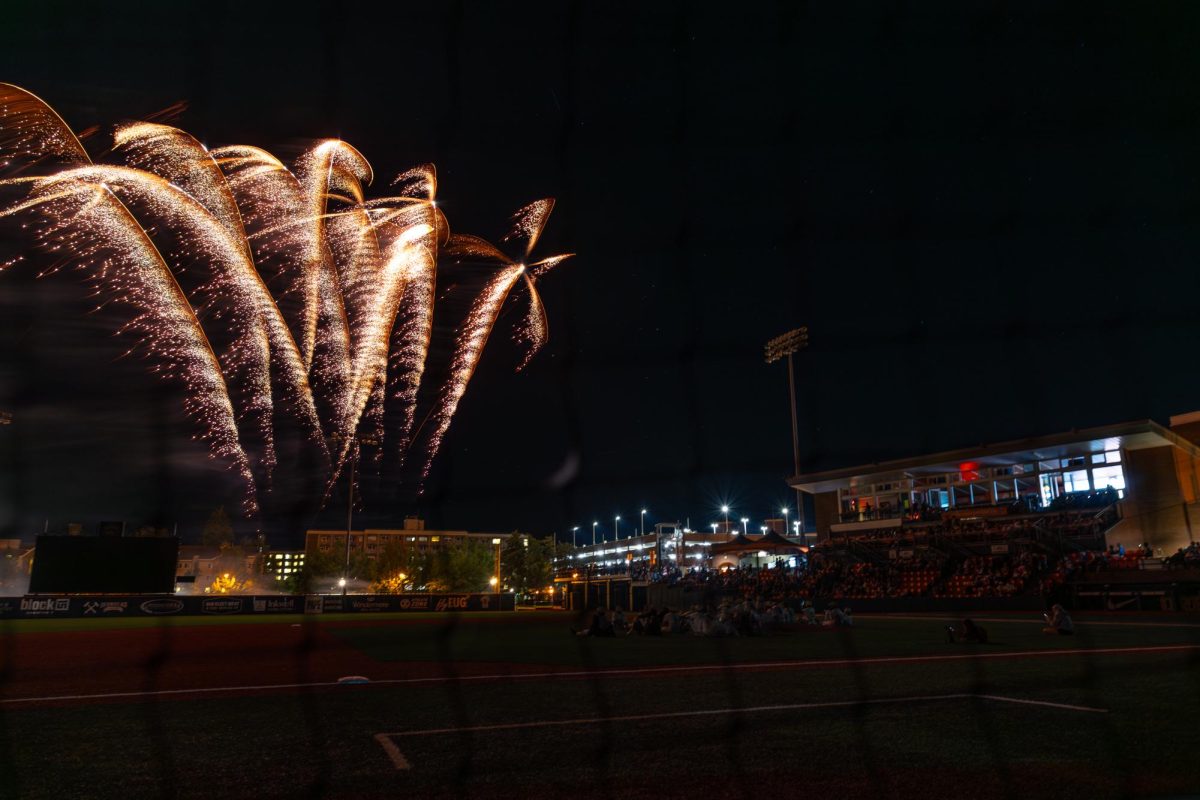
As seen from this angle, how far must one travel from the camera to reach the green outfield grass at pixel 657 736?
367 cm

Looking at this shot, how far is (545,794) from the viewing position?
354 centimetres

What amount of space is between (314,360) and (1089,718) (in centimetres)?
Answer: 2306

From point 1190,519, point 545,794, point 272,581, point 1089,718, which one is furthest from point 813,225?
point 272,581

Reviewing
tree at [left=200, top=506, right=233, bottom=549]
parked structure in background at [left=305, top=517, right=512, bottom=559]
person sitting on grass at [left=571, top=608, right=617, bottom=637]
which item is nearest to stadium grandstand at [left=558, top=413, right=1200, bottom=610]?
person sitting on grass at [left=571, top=608, right=617, bottom=637]

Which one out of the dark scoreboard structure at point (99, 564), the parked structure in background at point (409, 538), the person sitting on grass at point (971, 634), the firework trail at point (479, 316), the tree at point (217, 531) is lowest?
the person sitting on grass at point (971, 634)

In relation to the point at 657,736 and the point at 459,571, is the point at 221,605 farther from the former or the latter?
the point at 657,736

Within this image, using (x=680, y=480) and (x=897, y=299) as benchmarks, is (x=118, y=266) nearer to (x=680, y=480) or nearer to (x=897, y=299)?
(x=680, y=480)

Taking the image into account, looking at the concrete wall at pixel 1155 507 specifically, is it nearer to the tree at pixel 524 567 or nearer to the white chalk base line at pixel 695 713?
the white chalk base line at pixel 695 713

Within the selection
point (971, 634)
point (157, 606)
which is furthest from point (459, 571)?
point (971, 634)

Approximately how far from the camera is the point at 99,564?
86.5 feet

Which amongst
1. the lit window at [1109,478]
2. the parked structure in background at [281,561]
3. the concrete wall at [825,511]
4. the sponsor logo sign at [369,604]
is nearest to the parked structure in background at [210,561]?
the parked structure in background at [281,561]

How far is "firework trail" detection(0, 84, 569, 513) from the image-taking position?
639 inches

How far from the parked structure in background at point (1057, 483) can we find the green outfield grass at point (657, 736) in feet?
76.6

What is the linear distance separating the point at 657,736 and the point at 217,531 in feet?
314
